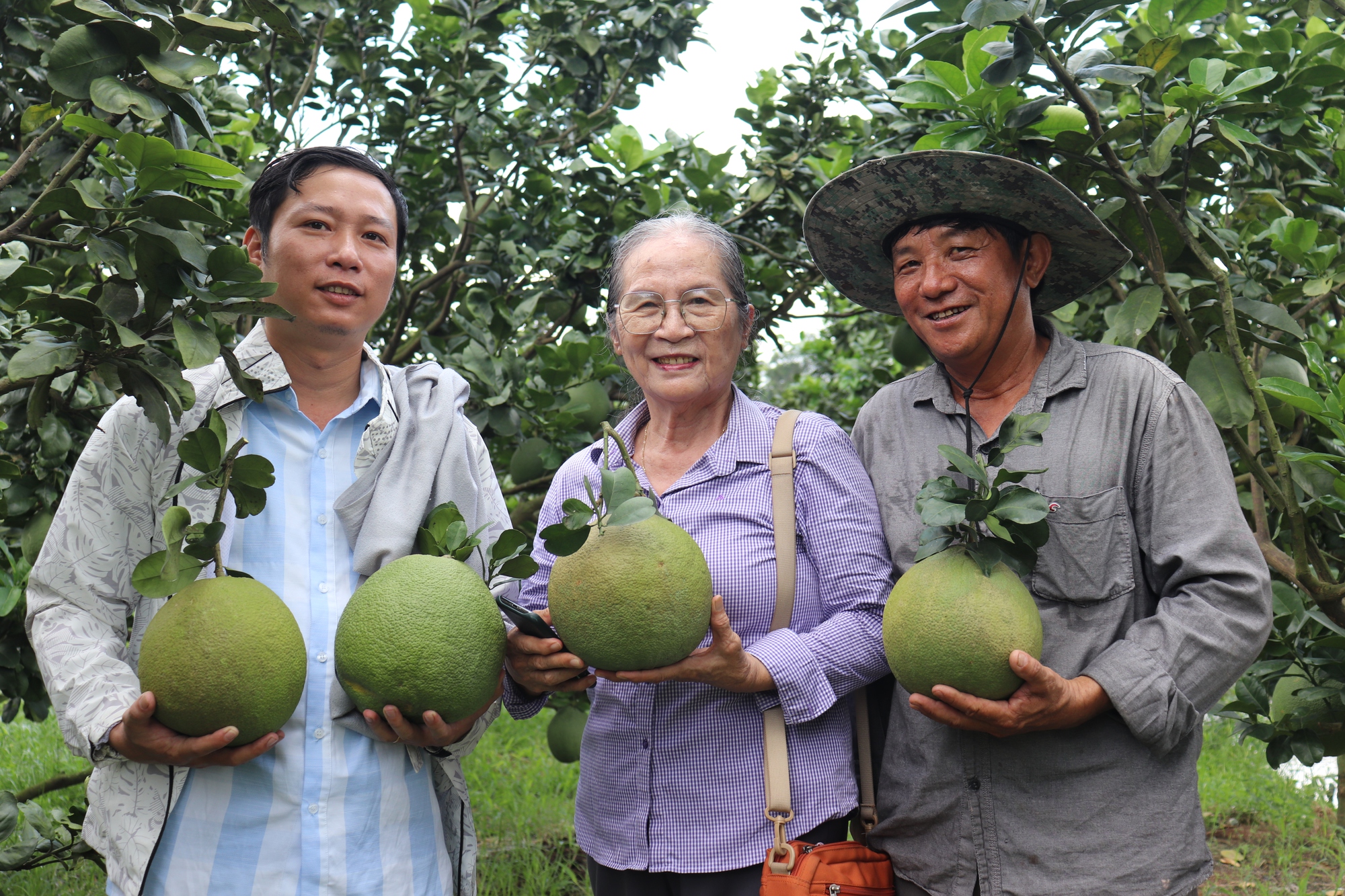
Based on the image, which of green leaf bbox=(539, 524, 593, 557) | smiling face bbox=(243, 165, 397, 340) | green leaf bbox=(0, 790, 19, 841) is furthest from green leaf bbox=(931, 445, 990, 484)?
green leaf bbox=(0, 790, 19, 841)

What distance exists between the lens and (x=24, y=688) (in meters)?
2.47

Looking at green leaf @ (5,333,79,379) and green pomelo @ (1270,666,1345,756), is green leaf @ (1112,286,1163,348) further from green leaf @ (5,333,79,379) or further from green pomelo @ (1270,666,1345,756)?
green leaf @ (5,333,79,379)

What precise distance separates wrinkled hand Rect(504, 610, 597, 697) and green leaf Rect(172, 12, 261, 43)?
96cm

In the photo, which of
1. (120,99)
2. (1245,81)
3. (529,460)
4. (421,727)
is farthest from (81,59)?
(1245,81)

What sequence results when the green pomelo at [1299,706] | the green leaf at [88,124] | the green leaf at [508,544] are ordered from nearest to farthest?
the green leaf at [88,124], the green leaf at [508,544], the green pomelo at [1299,706]

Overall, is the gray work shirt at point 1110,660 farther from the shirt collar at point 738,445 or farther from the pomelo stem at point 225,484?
the pomelo stem at point 225,484

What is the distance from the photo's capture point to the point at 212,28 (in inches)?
59.2

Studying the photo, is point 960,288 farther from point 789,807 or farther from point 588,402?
point 588,402

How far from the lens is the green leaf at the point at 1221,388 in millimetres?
1967

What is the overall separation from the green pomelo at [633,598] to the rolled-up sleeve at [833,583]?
243 mm

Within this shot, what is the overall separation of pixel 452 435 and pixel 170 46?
744 mm

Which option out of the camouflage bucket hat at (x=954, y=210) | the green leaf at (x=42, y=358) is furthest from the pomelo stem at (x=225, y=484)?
the camouflage bucket hat at (x=954, y=210)

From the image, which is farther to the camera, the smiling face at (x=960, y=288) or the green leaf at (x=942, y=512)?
the smiling face at (x=960, y=288)

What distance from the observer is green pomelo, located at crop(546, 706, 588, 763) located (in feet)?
11.0
